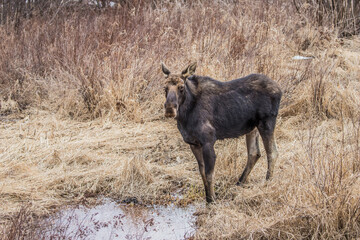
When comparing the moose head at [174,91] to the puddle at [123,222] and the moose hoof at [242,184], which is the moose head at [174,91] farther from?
the moose hoof at [242,184]

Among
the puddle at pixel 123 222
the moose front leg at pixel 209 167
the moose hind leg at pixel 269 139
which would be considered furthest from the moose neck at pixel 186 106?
the puddle at pixel 123 222

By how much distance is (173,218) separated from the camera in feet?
15.0

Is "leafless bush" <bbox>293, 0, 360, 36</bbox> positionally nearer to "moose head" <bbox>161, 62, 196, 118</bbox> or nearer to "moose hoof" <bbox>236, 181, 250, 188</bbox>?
"moose hoof" <bbox>236, 181, 250, 188</bbox>

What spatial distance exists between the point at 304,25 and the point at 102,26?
15.9 feet

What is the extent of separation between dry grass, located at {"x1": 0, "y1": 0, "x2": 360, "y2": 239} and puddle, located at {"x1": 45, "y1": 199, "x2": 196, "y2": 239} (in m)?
0.19

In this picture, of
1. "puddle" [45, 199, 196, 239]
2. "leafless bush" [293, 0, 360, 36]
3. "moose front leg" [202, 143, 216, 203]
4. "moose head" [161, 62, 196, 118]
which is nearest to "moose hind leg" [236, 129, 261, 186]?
"moose front leg" [202, 143, 216, 203]

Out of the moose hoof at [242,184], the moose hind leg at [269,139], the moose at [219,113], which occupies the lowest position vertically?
the moose hoof at [242,184]

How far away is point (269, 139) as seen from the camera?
4.91 m

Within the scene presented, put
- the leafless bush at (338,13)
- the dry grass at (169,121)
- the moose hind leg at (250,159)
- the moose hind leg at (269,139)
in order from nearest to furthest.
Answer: the dry grass at (169,121), the moose hind leg at (269,139), the moose hind leg at (250,159), the leafless bush at (338,13)

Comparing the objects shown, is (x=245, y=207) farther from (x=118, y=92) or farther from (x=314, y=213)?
Answer: (x=118, y=92)

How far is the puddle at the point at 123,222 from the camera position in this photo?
4168mm

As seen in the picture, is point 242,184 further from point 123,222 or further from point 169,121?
point 169,121

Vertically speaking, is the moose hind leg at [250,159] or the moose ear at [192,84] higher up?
the moose ear at [192,84]

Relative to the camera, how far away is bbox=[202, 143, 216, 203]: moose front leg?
4.55m
